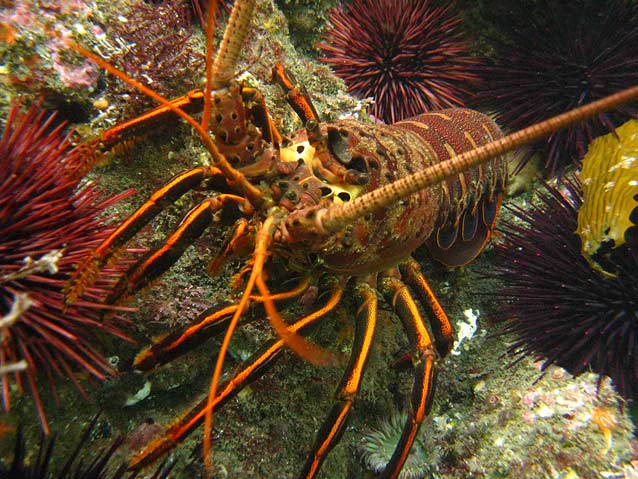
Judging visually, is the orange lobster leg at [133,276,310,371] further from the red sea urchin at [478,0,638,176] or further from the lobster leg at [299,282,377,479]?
the red sea urchin at [478,0,638,176]

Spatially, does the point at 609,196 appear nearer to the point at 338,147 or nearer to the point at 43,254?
the point at 338,147

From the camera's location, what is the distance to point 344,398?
2498 mm

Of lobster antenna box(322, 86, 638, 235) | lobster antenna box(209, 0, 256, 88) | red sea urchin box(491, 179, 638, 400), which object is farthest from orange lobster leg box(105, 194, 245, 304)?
red sea urchin box(491, 179, 638, 400)

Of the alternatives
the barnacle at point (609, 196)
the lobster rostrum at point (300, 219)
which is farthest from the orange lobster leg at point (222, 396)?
the barnacle at point (609, 196)

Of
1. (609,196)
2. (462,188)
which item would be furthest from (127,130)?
(609,196)

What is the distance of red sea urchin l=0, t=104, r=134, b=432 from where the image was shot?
177cm

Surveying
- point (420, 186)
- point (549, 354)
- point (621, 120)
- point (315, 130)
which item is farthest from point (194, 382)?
point (621, 120)

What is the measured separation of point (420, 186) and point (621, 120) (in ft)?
12.4

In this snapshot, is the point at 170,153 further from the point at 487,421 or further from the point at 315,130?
the point at 487,421

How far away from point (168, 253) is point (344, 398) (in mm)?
1355

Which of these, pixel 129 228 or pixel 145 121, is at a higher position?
pixel 145 121

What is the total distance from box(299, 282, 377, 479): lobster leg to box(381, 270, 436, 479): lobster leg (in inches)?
13.0

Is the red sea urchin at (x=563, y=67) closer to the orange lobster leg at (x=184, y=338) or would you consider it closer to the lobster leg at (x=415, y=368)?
the lobster leg at (x=415, y=368)

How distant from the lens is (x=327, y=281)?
2.85 meters
